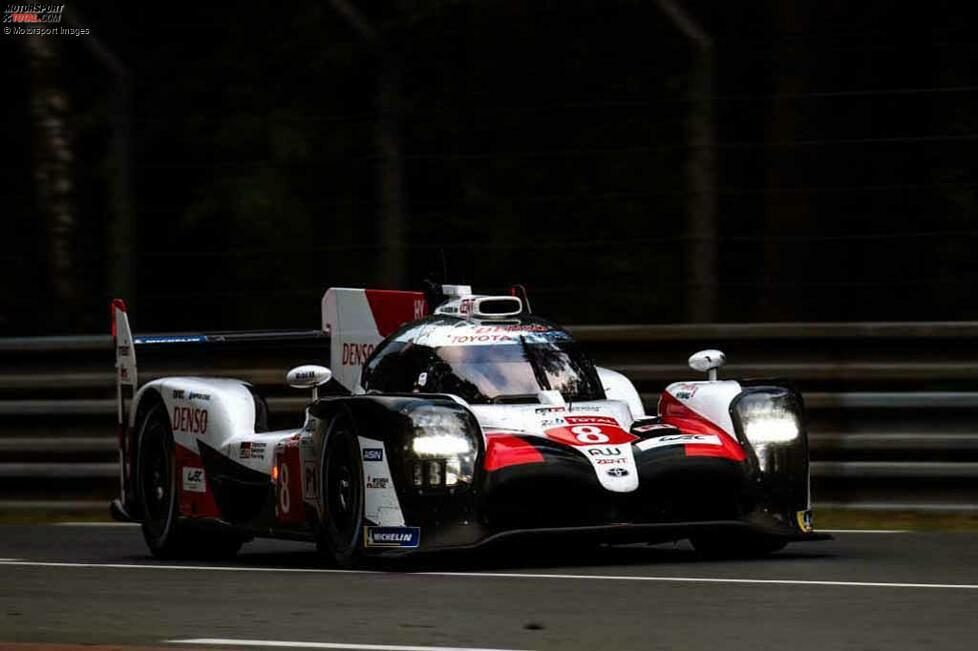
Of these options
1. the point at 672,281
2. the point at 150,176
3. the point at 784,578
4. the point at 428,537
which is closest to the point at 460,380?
the point at 428,537

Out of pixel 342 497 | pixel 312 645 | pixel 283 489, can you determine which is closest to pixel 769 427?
pixel 342 497

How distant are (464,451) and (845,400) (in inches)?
143

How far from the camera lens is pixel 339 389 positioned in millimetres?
11531

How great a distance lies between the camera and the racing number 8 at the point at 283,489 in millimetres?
10344

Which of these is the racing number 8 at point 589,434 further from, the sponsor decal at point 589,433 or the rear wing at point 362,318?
the rear wing at point 362,318

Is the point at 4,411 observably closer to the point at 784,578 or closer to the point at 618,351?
the point at 618,351

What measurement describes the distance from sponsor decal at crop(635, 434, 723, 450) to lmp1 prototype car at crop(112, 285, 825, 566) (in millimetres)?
12

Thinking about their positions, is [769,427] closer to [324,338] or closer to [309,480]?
[309,480]

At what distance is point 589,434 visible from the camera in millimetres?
9664

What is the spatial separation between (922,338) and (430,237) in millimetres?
3032

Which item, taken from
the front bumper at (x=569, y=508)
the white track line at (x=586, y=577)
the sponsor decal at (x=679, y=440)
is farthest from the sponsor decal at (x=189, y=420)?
the sponsor decal at (x=679, y=440)

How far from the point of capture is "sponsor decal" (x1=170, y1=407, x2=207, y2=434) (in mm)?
11281

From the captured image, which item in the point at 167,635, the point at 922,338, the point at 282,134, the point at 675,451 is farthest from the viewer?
the point at 282,134

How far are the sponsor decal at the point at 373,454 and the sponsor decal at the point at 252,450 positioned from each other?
4.32ft
